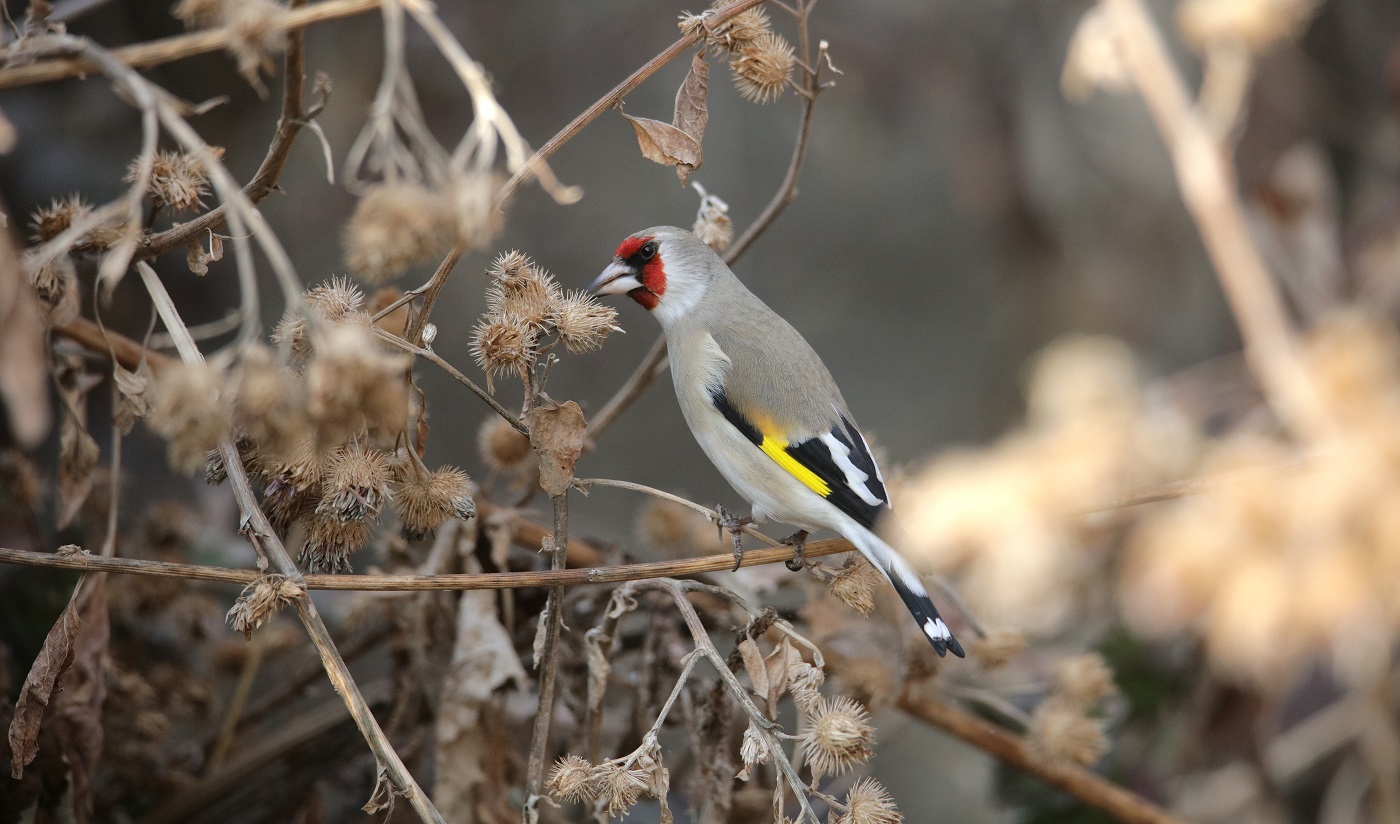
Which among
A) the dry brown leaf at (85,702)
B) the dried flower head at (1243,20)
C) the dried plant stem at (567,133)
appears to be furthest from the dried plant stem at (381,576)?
the dried flower head at (1243,20)

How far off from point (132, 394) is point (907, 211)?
4.42 meters

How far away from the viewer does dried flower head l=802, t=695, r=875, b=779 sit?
1.59 metres

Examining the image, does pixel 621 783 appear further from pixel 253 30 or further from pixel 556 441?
pixel 253 30

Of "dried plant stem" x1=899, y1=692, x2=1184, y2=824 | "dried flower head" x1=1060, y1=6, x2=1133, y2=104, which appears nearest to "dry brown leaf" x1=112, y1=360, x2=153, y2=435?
"dried plant stem" x1=899, y1=692, x2=1184, y2=824

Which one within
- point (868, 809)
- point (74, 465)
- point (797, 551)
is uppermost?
point (797, 551)

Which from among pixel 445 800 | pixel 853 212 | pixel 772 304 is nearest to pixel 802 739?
pixel 445 800

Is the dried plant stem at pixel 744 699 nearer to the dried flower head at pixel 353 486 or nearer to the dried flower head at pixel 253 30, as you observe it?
the dried flower head at pixel 353 486

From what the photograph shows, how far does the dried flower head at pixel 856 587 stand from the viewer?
1825 mm

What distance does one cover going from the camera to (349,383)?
114cm

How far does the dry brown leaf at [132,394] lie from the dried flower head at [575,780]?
801mm

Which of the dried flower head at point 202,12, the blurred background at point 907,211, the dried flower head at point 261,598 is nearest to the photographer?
the dried flower head at point 202,12

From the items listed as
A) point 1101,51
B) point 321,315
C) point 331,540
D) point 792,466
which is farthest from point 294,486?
point 1101,51

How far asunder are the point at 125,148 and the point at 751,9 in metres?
2.59

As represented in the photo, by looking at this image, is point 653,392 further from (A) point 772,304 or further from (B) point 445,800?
(B) point 445,800
